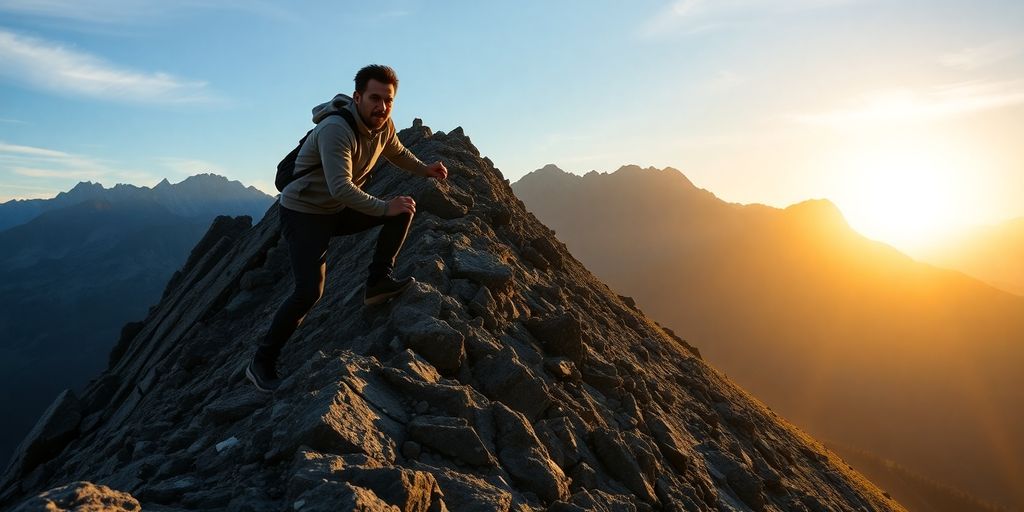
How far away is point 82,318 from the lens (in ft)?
432

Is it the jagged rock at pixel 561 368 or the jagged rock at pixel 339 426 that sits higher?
the jagged rock at pixel 339 426

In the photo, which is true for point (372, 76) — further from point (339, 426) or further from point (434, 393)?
point (339, 426)

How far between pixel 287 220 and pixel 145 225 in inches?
8615

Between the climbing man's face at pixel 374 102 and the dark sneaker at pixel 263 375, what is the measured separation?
2.96m

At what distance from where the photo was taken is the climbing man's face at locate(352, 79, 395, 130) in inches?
230

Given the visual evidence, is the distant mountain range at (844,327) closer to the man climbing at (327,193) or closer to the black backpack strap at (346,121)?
the man climbing at (327,193)

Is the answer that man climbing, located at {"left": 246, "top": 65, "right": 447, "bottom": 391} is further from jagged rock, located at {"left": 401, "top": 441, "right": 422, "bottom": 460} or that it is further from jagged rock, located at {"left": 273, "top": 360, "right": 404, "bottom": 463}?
jagged rock, located at {"left": 401, "top": 441, "right": 422, "bottom": 460}

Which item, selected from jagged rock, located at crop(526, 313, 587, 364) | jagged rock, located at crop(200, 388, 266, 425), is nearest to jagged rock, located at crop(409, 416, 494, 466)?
jagged rock, located at crop(200, 388, 266, 425)

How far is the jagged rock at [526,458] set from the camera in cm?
500

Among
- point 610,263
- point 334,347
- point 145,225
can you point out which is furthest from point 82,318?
point 334,347

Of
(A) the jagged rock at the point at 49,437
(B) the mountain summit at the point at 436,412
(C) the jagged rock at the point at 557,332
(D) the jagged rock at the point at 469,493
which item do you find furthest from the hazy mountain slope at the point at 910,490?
(A) the jagged rock at the point at 49,437

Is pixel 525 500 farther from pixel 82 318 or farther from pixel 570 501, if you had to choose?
pixel 82 318

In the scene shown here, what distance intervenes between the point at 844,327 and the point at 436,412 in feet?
396

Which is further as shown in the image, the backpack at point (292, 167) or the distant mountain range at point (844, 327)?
the distant mountain range at point (844, 327)
